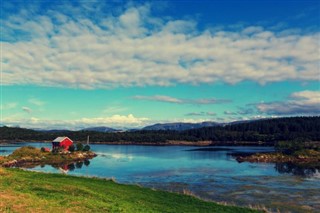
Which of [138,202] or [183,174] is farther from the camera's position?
[183,174]

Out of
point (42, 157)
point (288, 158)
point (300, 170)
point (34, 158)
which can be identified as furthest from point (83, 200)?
point (288, 158)

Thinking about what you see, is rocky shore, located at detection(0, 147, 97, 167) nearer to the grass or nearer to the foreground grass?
the grass

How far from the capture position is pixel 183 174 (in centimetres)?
7319

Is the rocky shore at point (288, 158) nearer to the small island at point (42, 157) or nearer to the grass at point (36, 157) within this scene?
the small island at point (42, 157)

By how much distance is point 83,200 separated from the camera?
2931cm

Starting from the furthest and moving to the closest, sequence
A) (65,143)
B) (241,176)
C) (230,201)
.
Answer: (65,143) → (241,176) → (230,201)

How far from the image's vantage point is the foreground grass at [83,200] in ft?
85.1

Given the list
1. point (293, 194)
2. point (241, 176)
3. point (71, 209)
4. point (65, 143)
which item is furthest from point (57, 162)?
point (71, 209)

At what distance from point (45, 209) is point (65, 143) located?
353ft

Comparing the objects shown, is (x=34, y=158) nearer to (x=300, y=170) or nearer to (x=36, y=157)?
(x=36, y=157)

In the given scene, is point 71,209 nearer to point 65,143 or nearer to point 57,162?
point 57,162

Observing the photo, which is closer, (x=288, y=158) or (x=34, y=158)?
(x=34, y=158)

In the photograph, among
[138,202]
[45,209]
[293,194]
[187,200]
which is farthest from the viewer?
[293,194]

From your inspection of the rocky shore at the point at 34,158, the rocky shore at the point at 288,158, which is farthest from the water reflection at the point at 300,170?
the rocky shore at the point at 34,158
